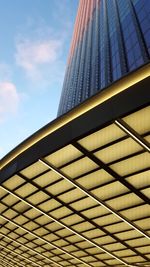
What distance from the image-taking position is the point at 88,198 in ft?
64.4

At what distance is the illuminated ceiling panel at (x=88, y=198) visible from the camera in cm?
1477

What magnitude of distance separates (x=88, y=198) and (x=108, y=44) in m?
57.5

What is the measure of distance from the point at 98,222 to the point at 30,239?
1029cm

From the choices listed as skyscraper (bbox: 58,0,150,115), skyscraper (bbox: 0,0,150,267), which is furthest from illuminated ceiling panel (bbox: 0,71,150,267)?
skyscraper (bbox: 58,0,150,115)

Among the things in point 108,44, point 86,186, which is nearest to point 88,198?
point 86,186

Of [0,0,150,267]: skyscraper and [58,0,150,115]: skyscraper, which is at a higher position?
[58,0,150,115]: skyscraper

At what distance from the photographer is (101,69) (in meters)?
71.8

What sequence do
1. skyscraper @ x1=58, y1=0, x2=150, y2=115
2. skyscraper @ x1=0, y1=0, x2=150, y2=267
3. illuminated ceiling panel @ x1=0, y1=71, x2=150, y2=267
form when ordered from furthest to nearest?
skyscraper @ x1=58, y1=0, x2=150, y2=115, illuminated ceiling panel @ x1=0, y1=71, x2=150, y2=267, skyscraper @ x1=0, y1=0, x2=150, y2=267

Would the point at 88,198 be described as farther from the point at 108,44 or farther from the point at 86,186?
the point at 108,44

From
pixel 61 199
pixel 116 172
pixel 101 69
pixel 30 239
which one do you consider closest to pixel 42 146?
pixel 116 172

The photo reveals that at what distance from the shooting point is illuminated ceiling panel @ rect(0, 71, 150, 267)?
1477cm

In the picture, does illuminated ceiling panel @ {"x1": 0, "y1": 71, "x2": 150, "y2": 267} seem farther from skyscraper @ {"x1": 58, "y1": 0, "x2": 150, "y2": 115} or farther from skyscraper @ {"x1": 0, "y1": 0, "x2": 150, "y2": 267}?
skyscraper @ {"x1": 58, "y1": 0, "x2": 150, "y2": 115}

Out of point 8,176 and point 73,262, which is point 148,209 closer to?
point 8,176

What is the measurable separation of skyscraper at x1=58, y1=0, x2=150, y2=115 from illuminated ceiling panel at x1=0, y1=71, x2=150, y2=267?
1634 cm
